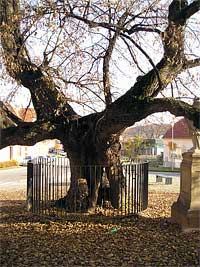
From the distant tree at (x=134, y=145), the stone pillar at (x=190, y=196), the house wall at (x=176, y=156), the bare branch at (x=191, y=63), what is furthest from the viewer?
the house wall at (x=176, y=156)

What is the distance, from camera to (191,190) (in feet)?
28.7

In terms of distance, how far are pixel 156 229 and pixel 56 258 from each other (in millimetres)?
2985

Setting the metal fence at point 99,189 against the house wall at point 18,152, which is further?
the house wall at point 18,152

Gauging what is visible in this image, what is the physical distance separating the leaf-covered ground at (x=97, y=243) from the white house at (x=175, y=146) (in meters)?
34.5

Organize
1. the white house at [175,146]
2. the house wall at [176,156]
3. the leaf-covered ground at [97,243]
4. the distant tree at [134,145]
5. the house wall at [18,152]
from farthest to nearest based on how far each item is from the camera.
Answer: the house wall at [18,152] → the white house at [175,146] → the house wall at [176,156] → the distant tree at [134,145] → the leaf-covered ground at [97,243]

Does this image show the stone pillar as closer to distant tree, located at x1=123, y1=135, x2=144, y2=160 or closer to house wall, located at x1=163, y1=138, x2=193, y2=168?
distant tree, located at x1=123, y1=135, x2=144, y2=160

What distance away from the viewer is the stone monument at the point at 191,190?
27.8 feet

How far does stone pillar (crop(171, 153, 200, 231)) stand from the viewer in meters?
8.45

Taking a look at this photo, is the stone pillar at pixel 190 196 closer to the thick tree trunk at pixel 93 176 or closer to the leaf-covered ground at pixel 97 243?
the leaf-covered ground at pixel 97 243

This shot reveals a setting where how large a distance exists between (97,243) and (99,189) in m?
3.73

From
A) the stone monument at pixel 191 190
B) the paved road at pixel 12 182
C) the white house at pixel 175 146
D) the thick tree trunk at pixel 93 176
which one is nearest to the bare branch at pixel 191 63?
the stone monument at pixel 191 190

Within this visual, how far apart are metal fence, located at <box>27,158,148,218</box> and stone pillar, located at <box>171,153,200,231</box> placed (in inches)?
69.2

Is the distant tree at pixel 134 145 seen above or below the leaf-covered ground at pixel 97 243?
above

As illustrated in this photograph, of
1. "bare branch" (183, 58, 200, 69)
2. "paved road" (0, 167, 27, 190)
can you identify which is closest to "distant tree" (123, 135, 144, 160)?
"paved road" (0, 167, 27, 190)
